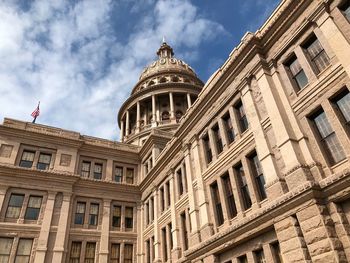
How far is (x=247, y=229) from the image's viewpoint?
13773mm

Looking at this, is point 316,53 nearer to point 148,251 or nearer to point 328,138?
point 328,138

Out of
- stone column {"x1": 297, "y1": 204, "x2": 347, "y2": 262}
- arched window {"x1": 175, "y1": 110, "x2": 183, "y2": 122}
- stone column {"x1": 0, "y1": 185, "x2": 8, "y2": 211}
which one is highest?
arched window {"x1": 175, "y1": 110, "x2": 183, "y2": 122}

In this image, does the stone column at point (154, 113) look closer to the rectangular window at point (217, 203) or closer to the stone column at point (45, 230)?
the stone column at point (45, 230)

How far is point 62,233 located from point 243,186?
17.8 m

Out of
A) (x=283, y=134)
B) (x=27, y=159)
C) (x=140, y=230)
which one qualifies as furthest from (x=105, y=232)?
(x=283, y=134)

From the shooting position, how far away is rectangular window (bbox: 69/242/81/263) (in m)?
25.8

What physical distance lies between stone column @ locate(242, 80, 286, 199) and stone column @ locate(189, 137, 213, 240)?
5143 mm

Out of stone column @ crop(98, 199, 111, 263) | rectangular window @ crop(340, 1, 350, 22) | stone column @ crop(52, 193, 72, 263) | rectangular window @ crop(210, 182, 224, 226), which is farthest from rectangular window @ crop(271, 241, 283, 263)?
stone column @ crop(52, 193, 72, 263)

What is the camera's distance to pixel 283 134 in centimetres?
1297

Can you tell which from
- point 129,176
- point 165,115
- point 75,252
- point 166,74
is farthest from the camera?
point 166,74

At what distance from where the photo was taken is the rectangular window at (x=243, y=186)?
15179mm

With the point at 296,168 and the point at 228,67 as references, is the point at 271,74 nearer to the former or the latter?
the point at 228,67

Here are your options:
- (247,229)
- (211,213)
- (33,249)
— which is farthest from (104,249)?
(247,229)

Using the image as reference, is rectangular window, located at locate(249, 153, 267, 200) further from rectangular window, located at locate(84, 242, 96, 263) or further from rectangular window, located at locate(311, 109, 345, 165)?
rectangular window, located at locate(84, 242, 96, 263)
